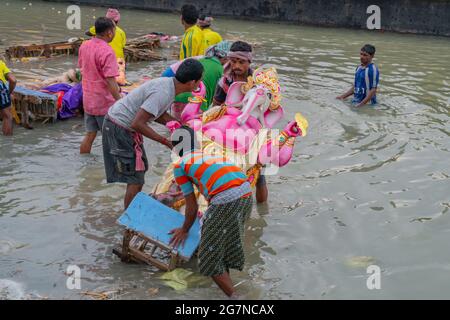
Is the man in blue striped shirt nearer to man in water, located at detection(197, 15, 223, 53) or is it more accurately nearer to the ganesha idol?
man in water, located at detection(197, 15, 223, 53)

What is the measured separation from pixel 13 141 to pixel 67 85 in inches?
71.6

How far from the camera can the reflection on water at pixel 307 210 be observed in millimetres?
4629

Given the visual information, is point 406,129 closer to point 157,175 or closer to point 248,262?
point 157,175

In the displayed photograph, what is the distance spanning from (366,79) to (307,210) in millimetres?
4502

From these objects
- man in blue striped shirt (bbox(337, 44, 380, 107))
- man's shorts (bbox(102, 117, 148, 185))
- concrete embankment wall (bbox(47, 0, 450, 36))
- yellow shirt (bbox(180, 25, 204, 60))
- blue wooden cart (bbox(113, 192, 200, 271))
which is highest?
concrete embankment wall (bbox(47, 0, 450, 36))

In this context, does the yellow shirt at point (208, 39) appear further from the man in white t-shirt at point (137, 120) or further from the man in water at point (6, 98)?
the man in white t-shirt at point (137, 120)

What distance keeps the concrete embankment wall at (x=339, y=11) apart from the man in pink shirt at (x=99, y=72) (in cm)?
1719

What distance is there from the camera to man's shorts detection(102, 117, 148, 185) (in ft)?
16.7

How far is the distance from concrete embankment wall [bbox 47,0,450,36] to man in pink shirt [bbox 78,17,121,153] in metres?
17.2

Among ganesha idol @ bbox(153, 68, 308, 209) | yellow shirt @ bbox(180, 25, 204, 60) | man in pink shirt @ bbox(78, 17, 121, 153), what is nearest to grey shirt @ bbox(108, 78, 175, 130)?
ganesha idol @ bbox(153, 68, 308, 209)

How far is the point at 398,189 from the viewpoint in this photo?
653 centimetres

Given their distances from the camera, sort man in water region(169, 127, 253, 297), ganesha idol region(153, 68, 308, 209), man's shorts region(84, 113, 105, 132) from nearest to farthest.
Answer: man in water region(169, 127, 253, 297) < ganesha idol region(153, 68, 308, 209) < man's shorts region(84, 113, 105, 132)

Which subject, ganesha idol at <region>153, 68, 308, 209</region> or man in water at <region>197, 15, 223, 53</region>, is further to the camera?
man in water at <region>197, 15, 223, 53</region>

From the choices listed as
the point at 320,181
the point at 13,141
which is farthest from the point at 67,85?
the point at 320,181
